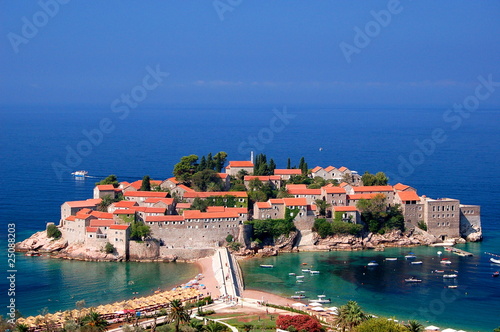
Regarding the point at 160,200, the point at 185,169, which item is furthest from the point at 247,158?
the point at 160,200

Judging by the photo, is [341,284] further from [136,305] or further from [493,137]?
[493,137]

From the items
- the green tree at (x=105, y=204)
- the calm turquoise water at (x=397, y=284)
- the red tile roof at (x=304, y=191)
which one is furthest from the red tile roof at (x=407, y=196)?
the green tree at (x=105, y=204)

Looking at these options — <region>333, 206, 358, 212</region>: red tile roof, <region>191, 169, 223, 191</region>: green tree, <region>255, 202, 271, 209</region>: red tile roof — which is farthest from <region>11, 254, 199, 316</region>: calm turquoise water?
<region>333, 206, 358, 212</region>: red tile roof

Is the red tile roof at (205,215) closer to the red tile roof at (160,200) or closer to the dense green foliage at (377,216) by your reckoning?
the red tile roof at (160,200)

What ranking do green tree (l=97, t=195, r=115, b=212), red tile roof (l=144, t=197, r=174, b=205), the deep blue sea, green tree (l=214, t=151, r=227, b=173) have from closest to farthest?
the deep blue sea < red tile roof (l=144, t=197, r=174, b=205) < green tree (l=97, t=195, r=115, b=212) < green tree (l=214, t=151, r=227, b=173)

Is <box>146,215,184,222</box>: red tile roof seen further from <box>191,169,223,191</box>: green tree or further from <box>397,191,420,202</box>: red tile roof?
<box>397,191,420,202</box>: red tile roof

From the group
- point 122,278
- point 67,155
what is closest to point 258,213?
point 122,278
